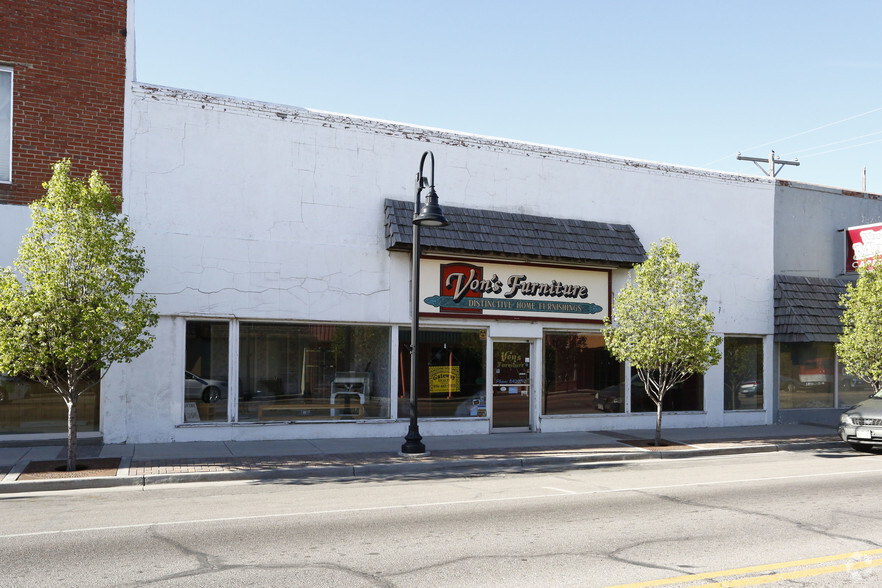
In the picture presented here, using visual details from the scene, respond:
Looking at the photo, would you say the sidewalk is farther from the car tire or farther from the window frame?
the window frame

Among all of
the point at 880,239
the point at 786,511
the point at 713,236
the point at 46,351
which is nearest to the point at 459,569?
the point at 786,511

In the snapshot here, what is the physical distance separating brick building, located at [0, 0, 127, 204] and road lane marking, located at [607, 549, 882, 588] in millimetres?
12100

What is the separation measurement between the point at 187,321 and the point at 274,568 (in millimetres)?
8907

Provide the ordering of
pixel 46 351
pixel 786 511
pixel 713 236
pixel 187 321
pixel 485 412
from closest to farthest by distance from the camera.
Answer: pixel 786 511 < pixel 46 351 < pixel 187 321 < pixel 485 412 < pixel 713 236

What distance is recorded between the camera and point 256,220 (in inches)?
589

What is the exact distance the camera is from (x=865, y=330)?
57.8ft

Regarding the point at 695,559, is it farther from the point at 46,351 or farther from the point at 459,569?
the point at 46,351

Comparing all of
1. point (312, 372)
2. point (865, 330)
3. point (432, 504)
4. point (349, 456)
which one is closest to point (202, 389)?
point (312, 372)

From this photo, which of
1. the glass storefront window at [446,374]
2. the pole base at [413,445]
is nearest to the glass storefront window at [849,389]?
the glass storefront window at [446,374]

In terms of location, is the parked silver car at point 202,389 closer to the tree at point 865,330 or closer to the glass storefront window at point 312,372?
the glass storefront window at point 312,372

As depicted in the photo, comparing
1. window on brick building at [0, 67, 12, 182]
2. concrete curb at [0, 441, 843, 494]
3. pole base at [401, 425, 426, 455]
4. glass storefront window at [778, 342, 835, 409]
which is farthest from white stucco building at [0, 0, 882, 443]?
concrete curb at [0, 441, 843, 494]

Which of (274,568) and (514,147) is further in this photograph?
(514,147)

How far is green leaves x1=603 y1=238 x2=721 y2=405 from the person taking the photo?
605 inches

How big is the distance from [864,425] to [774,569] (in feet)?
33.8
